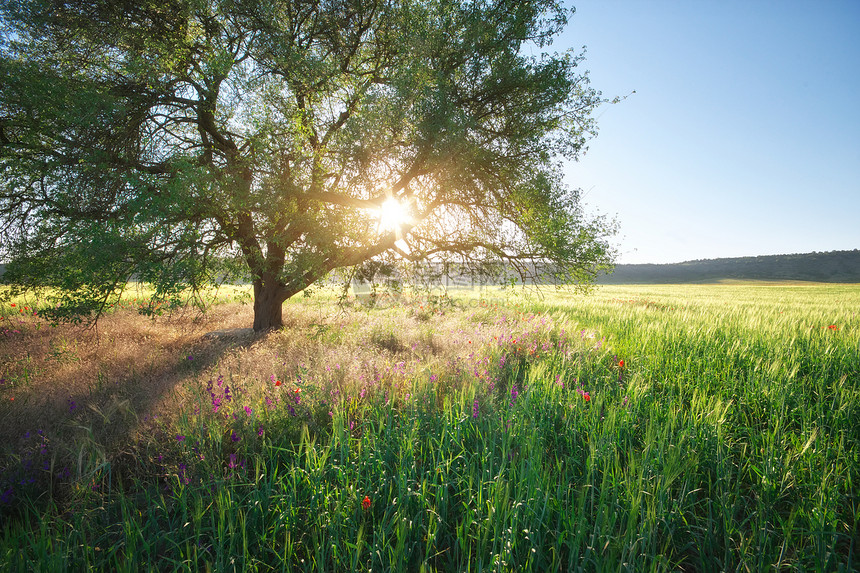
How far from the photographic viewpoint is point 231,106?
22.2 ft

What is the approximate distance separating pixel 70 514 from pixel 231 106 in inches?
275

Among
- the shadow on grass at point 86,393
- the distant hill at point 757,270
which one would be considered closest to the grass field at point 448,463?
the shadow on grass at point 86,393

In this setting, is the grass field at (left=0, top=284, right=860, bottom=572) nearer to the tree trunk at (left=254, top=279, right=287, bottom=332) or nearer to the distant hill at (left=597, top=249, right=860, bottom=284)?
the tree trunk at (left=254, top=279, right=287, bottom=332)

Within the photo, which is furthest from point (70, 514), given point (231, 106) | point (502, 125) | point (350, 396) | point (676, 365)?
point (502, 125)

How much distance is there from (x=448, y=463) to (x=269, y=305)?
860cm

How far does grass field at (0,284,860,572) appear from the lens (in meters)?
1.97

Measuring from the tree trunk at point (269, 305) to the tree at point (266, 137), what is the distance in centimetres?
159

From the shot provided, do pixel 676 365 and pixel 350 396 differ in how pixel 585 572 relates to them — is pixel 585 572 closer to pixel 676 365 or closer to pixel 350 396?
pixel 350 396

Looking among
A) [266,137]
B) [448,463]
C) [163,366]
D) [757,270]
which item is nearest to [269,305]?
[163,366]

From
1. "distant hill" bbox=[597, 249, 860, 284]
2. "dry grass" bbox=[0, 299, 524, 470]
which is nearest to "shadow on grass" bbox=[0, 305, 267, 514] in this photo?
"dry grass" bbox=[0, 299, 524, 470]

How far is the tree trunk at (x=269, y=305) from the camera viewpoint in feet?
31.7

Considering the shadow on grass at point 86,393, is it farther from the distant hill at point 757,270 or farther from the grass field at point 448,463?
the distant hill at point 757,270

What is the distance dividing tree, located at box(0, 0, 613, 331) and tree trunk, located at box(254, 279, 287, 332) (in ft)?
5.21

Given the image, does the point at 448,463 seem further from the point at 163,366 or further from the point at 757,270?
the point at 757,270
